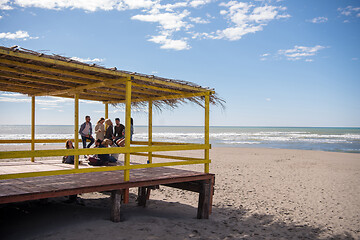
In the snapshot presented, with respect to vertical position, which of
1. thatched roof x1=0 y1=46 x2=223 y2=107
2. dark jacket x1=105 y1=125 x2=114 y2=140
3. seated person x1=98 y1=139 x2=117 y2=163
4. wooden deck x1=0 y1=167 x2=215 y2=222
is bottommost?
wooden deck x1=0 y1=167 x2=215 y2=222

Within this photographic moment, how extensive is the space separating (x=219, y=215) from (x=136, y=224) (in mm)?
2498

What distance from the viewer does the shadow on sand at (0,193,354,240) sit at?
5.86 m

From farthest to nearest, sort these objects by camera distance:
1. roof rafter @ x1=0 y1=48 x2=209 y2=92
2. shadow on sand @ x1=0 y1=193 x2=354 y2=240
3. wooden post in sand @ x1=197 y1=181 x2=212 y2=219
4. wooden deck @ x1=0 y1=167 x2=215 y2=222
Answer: wooden post in sand @ x1=197 y1=181 x2=212 y2=219 → shadow on sand @ x1=0 y1=193 x2=354 y2=240 → wooden deck @ x1=0 y1=167 x2=215 y2=222 → roof rafter @ x1=0 y1=48 x2=209 y2=92

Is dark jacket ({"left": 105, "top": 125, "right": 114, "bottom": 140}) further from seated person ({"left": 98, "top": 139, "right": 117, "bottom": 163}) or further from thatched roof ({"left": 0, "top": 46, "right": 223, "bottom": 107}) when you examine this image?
thatched roof ({"left": 0, "top": 46, "right": 223, "bottom": 107})

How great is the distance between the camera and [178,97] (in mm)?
8211

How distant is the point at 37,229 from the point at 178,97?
4.34 meters

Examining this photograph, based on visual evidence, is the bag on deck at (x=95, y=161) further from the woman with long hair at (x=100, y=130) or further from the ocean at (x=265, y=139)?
the ocean at (x=265, y=139)

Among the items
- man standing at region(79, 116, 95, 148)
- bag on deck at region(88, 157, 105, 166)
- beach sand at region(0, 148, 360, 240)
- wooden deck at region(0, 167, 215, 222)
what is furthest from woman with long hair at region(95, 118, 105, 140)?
wooden deck at region(0, 167, 215, 222)

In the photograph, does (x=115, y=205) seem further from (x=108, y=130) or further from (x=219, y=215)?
(x=108, y=130)

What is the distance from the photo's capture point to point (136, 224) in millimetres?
6453

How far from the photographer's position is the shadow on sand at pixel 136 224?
231 inches

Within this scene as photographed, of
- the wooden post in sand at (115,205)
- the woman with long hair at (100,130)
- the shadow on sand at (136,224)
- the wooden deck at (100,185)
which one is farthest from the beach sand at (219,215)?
the woman with long hair at (100,130)

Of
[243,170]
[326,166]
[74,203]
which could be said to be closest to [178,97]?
[74,203]

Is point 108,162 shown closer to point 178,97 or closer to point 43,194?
point 178,97
